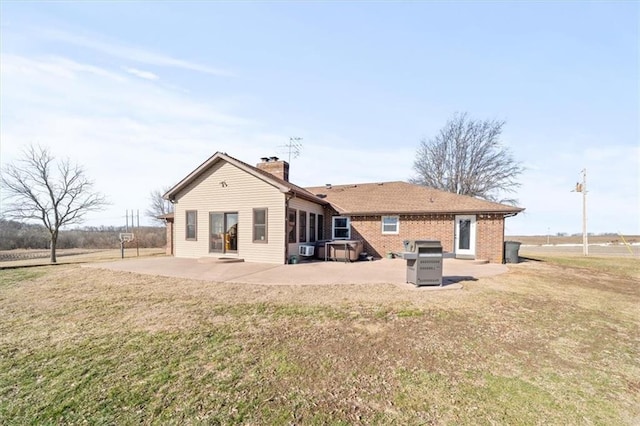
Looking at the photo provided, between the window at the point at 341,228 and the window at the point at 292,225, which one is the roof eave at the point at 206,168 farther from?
the window at the point at 341,228

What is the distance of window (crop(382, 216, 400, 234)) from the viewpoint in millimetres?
14820

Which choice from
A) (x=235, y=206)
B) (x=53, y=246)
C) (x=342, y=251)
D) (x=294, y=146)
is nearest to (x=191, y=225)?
(x=235, y=206)

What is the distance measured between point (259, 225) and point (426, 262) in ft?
24.6

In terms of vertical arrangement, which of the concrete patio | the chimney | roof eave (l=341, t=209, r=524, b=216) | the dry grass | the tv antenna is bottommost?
the dry grass

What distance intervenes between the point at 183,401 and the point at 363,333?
2730 millimetres

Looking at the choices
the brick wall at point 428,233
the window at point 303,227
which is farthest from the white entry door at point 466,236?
the window at point 303,227

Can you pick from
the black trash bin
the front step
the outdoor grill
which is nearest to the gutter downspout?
the front step

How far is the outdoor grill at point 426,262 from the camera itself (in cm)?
761

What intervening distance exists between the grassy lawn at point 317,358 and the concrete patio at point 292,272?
5.47 ft

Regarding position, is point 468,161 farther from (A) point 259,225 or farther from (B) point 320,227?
(A) point 259,225

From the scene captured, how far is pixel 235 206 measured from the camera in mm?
12930

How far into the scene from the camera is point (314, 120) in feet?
47.6

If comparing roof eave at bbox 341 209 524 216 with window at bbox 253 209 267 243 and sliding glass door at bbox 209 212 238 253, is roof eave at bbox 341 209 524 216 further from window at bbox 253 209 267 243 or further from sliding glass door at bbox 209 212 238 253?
sliding glass door at bbox 209 212 238 253

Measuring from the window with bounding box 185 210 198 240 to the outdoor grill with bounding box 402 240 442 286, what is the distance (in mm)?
10256
